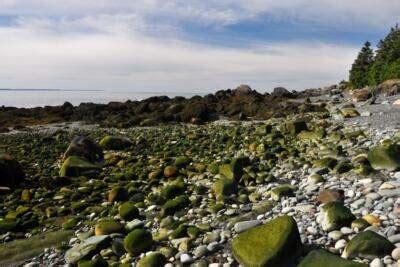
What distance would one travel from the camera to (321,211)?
724 centimetres

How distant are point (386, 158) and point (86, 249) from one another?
6545 mm

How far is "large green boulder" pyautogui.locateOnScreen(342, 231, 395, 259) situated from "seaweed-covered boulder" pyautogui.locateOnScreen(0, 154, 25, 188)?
34.8 feet

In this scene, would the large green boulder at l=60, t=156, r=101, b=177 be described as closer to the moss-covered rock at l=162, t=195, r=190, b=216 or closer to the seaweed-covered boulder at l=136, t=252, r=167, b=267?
the moss-covered rock at l=162, t=195, r=190, b=216

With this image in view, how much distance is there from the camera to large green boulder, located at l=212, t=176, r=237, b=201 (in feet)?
31.7

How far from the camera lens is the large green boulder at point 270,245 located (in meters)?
5.70

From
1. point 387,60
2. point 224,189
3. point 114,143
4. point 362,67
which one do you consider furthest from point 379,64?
point 224,189

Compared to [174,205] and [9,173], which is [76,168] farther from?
[174,205]

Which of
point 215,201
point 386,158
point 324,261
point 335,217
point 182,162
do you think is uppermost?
point 386,158

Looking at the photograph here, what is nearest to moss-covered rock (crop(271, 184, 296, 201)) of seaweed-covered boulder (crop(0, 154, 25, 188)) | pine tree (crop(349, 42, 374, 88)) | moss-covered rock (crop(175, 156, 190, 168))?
moss-covered rock (crop(175, 156, 190, 168))

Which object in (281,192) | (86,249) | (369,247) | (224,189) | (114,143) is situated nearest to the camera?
(369,247)

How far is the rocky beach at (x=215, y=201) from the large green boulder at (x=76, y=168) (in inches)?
1.6

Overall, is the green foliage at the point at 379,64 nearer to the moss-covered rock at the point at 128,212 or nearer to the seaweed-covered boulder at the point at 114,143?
the seaweed-covered boulder at the point at 114,143

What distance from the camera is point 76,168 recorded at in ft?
46.9

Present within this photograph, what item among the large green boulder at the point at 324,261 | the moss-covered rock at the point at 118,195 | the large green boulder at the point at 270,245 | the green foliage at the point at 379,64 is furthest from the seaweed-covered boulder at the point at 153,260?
the green foliage at the point at 379,64
